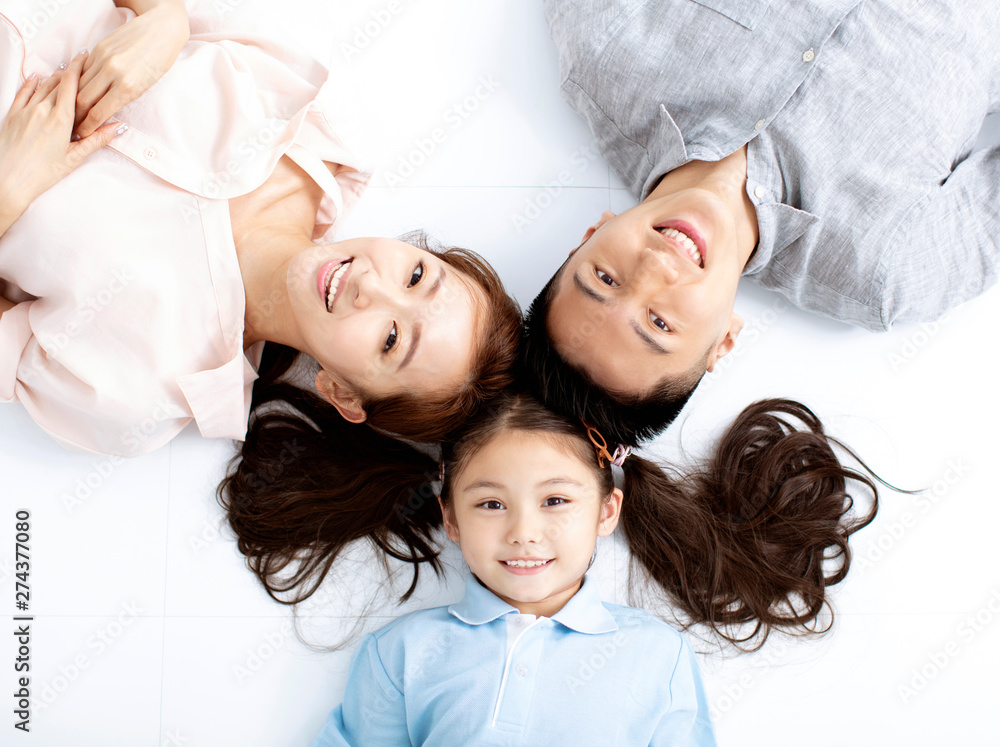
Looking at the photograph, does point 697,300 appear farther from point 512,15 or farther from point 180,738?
point 180,738

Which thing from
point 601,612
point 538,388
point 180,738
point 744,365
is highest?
point 744,365

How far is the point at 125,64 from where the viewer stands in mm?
1319

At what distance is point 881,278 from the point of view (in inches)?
58.3

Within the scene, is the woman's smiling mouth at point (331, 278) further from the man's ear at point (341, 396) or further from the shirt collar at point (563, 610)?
the shirt collar at point (563, 610)

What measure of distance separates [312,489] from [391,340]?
1.82 feet

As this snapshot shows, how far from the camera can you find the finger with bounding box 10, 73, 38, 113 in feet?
4.40

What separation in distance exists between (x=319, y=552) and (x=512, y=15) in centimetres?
144

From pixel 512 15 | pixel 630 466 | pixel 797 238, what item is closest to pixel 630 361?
pixel 630 466

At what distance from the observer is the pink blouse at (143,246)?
1.34 m

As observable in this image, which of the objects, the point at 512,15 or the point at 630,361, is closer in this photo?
the point at 630,361

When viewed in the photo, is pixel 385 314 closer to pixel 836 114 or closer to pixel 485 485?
pixel 485 485

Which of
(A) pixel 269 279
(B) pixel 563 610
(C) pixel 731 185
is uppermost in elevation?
(C) pixel 731 185

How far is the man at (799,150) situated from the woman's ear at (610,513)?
129mm

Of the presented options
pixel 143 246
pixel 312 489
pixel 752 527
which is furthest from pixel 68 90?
pixel 752 527
